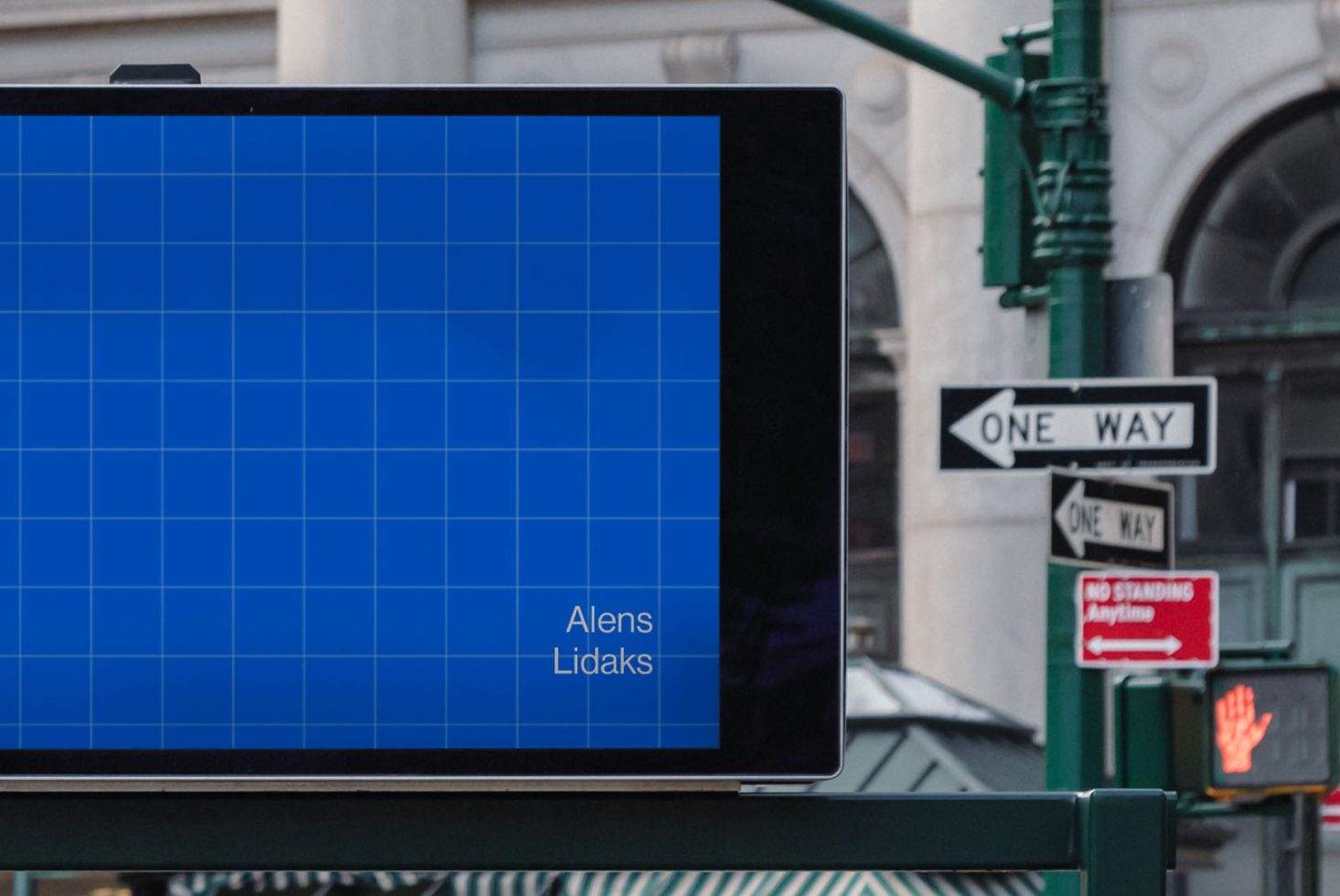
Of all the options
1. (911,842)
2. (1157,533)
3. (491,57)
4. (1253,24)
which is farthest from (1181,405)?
(491,57)

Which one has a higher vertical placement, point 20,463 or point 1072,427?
point 1072,427

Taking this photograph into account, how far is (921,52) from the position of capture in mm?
9602

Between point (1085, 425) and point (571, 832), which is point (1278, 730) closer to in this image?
point (1085, 425)

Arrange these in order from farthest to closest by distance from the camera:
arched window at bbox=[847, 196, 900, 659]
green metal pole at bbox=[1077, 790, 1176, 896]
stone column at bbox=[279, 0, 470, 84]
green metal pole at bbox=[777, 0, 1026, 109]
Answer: stone column at bbox=[279, 0, 470, 84] → arched window at bbox=[847, 196, 900, 659] → green metal pole at bbox=[777, 0, 1026, 109] → green metal pole at bbox=[1077, 790, 1176, 896]

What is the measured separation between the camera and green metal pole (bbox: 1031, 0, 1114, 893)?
891 centimetres

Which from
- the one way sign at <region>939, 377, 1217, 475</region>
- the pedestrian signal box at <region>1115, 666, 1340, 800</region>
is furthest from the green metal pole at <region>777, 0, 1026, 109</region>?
the pedestrian signal box at <region>1115, 666, 1340, 800</region>

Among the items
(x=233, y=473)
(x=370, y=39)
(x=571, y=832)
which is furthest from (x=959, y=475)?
(x=233, y=473)

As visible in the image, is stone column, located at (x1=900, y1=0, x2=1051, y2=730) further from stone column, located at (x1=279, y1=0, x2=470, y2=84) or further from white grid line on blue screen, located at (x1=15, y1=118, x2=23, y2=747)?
white grid line on blue screen, located at (x1=15, y1=118, x2=23, y2=747)

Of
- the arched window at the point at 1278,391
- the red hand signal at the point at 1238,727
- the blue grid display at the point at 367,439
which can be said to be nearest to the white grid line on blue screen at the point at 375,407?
the blue grid display at the point at 367,439

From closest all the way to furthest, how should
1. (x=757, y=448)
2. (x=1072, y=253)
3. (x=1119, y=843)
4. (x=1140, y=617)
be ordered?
(x=757, y=448) < (x=1119, y=843) < (x=1140, y=617) < (x=1072, y=253)

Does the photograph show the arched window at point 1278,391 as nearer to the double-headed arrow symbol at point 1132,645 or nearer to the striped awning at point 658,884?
the striped awning at point 658,884

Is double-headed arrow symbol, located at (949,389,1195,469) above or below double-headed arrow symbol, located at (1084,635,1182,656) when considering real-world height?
above

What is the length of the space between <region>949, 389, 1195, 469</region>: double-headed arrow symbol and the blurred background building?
22.2 ft

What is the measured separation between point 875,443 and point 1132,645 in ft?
28.1
